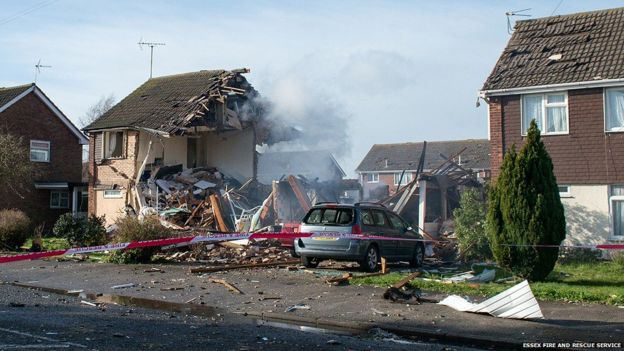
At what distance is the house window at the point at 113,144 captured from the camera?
29.7m

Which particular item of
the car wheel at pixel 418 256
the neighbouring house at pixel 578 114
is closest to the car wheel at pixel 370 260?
the car wheel at pixel 418 256

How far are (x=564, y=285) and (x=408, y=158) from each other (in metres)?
49.3

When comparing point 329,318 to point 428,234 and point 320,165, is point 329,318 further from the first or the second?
point 320,165

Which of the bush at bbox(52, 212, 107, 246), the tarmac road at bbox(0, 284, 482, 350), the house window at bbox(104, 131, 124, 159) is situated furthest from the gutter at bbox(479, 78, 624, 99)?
the house window at bbox(104, 131, 124, 159)

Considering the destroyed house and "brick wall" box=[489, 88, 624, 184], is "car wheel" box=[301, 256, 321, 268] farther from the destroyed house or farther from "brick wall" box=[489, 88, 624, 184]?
the destroyed house

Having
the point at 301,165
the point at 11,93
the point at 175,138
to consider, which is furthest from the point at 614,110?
the point at 11,93

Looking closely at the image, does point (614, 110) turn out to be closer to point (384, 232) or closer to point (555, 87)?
point (555, 87)

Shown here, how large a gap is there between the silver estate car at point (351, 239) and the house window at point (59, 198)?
22.9 meters

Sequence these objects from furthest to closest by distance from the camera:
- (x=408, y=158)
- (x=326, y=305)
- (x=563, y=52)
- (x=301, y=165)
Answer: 1. (x=408, y=158)
2. (x=301, y=165)
3. (x=563, y=52)
4. (x=326, y=305)

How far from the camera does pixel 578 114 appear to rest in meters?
18.3

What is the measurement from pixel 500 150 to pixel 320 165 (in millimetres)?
9522

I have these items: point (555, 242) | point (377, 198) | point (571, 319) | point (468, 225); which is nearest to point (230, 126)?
point (377, 198)

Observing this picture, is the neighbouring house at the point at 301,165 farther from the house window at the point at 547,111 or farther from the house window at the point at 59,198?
the house window at the point at 59,198

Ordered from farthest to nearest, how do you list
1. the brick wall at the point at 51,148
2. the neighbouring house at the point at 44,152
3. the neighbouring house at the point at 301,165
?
the neighbouring house at the point at 44,152
the brick wall at the point at 51,148
the neighbouring house at the point at 301,165
